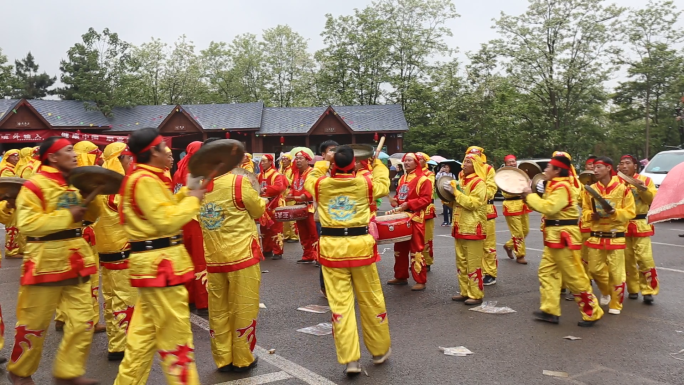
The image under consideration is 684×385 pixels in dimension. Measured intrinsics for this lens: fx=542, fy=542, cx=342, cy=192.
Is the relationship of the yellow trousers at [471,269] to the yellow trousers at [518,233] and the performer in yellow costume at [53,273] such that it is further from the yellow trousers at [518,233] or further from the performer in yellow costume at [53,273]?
the performer in yellow costume at [53,273]

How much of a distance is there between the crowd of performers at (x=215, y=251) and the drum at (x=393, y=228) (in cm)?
68

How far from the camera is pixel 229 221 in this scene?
470cm

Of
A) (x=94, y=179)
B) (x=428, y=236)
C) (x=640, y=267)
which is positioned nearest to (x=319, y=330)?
(x=94, y=179)

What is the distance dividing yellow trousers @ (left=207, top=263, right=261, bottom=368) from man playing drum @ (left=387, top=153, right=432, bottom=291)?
3.51m

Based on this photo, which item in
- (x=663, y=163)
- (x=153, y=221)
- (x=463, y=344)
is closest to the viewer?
(x=153, y=221)

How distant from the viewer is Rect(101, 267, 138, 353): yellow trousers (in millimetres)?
5027

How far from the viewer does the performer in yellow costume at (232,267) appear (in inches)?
184

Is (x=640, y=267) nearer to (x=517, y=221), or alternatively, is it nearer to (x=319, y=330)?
(x=517, y=221)

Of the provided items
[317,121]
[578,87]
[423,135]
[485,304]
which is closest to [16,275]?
[485,304]

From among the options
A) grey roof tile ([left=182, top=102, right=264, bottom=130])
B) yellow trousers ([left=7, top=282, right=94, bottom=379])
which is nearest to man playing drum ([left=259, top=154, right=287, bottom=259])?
yellow trousers ([left=7, top=282, right=94, bottom=379])

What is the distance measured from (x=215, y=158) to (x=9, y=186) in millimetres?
2113

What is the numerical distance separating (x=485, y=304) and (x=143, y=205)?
192 inches

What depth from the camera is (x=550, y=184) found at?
6.13 metres

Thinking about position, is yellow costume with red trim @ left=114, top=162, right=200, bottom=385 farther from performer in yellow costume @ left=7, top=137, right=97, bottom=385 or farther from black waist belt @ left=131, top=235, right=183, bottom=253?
performer in yellow costume @ left=7, top=137, right=97, bottom=385
